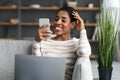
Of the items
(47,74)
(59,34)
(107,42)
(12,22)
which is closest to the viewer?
(47,74)

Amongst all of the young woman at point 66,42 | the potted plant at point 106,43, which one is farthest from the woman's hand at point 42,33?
the potted plant at point 106,43

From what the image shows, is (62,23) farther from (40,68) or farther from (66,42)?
(40,68)

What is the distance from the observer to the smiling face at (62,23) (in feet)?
6.25

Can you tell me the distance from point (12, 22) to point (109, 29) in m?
3.47

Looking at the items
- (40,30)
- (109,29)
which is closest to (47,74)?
(40,30)

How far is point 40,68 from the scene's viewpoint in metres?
1.35

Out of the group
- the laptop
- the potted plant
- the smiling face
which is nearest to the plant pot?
the potted plant

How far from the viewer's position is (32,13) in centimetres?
525

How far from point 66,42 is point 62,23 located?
15 centimetres

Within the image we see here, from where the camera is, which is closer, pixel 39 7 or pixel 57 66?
pixel 57 66

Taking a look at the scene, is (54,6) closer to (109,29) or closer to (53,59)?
(109,29)

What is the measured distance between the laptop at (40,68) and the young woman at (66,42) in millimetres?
431

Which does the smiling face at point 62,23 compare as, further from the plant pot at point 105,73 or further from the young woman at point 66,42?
the plant pot at point 105,73

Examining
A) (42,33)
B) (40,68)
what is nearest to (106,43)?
(42,33)
